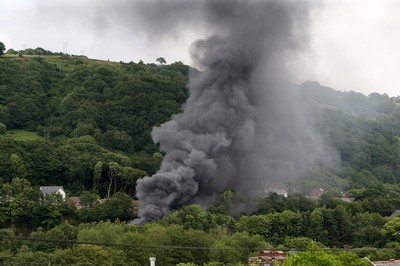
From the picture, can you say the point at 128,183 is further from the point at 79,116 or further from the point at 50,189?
the point at 79,116

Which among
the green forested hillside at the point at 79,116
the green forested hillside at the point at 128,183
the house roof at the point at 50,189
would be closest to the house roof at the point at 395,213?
the green forested hillside at the point at 128,183

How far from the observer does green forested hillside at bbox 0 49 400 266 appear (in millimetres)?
49625

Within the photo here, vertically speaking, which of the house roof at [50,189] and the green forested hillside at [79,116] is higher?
the green forested hillside at [79,116]

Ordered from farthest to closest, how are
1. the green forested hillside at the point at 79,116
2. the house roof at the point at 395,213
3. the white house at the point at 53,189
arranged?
the green forested hillside at the point at 79,116, the house roof at the point at 395,213, the white house at the point at 53,189

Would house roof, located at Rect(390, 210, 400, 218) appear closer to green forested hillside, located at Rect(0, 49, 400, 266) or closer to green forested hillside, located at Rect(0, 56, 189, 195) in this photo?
green forested hillside, located at Rect(0, 49, 400, 266)

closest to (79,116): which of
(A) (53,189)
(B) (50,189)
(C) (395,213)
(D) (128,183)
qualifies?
(D) (128,183)

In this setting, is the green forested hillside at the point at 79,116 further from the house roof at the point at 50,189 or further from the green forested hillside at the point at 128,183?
the house roof at the point at 50,189

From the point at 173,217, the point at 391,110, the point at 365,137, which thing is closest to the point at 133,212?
the point at 173,217

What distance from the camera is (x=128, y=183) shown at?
251ft

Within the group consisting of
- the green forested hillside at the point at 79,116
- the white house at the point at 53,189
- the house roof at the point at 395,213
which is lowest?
the house roof at the point at 395,213

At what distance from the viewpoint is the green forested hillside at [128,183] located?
4962 centimetres

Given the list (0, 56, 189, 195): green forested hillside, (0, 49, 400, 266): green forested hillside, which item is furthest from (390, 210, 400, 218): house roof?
(0, 56, 189, 195): green forested hillside

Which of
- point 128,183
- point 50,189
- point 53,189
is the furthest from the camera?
point 128,183

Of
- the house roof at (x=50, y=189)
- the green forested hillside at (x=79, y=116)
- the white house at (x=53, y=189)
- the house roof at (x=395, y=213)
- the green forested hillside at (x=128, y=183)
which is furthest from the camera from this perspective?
the green forested hillside at (x=79, y=116)
